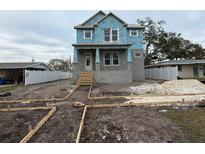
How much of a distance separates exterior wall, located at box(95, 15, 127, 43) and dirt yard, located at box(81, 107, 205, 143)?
588 inches

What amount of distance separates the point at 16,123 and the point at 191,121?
5.67m

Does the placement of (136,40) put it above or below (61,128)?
above

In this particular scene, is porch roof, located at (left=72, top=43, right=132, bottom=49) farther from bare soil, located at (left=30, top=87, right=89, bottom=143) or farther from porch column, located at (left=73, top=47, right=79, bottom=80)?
bare soil, located at (left=30, top=87, right=89, bottom=143)

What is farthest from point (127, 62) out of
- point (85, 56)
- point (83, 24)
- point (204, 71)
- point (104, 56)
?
point (204, 71)

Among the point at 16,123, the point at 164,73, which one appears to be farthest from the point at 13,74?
the point at 16,123

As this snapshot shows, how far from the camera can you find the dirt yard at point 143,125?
402 centimetres

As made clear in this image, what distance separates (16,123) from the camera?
212 inches

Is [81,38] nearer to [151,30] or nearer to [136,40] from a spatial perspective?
[136,40]

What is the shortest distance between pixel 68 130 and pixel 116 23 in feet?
59.5

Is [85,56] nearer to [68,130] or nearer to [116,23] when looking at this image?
[116,23]

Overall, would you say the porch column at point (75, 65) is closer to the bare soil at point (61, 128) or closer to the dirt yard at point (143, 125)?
the bare soil at point (61, 128)

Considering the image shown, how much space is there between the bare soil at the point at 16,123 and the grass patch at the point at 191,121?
442cm

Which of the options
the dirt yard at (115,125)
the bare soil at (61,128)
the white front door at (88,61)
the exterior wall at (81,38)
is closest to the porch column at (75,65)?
the white front door at (88,61)

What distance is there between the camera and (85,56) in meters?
20.3
